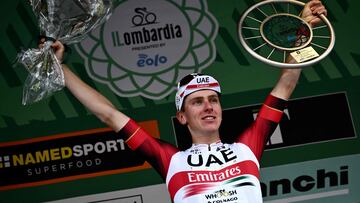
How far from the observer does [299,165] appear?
Result: 4.88 metres

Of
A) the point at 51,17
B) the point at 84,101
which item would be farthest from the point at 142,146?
the point at 51,17

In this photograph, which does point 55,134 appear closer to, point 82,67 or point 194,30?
point 82,67

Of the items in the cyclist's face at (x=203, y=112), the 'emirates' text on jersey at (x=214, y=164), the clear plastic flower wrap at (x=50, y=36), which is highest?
the clear plastic flower wrap at (x=50, y=36)

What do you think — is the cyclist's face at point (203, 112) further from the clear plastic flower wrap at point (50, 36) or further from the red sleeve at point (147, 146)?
the clear plastic flower wrap at point (50, 36)

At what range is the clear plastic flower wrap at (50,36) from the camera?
3.14 m

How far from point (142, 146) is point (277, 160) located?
5.91 ft

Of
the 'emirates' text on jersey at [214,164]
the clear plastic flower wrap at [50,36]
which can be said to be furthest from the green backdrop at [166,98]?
the clear plastic flower wrap at [50,36]

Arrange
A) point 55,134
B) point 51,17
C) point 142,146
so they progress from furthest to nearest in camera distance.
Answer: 1. point 55,134
2. point 142,146
3. point 51,17

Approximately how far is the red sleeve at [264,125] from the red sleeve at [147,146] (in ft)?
1.31

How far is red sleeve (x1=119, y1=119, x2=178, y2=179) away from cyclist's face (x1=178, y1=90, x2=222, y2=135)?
19 cm

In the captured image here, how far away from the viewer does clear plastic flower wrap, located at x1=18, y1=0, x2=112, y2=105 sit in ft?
10.3

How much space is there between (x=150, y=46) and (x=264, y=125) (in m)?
1.64

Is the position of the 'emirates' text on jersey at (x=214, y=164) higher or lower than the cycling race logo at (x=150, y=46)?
lower

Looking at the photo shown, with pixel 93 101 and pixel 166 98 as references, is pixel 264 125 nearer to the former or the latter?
pixel 93 101
